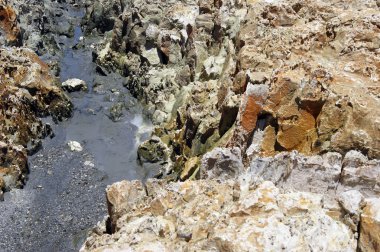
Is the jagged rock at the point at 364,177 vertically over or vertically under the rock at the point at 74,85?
over

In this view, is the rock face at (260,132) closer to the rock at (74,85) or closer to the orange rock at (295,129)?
the orange rock at (295,129)

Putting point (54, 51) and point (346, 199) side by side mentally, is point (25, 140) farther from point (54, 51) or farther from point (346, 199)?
point (346, 199)

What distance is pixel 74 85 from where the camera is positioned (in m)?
48.6

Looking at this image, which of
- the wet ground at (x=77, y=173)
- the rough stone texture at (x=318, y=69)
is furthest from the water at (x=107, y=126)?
the rough stone texture at (x=318, y=69)

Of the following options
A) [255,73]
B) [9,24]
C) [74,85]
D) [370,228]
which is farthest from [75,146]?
[370,228]

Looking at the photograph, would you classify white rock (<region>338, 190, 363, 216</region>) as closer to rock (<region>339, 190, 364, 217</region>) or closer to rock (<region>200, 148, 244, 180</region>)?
rock (<region>339, 190, 364, 217</region>)

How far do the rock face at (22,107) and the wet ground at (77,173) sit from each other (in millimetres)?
1098

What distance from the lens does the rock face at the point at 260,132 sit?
1442cm

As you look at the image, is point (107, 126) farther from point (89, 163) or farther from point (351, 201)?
point (351, 201)

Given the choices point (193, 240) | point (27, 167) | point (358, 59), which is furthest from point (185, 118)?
point (193, 240)

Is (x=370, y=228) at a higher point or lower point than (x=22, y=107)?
higher

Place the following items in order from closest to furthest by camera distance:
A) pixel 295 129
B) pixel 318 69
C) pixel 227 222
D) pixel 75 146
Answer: pixel 227 222
pixel 295 129
pixel 318 69
pixel 75 146

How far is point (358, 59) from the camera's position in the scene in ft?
85.4

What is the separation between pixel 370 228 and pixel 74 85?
4001 cm
